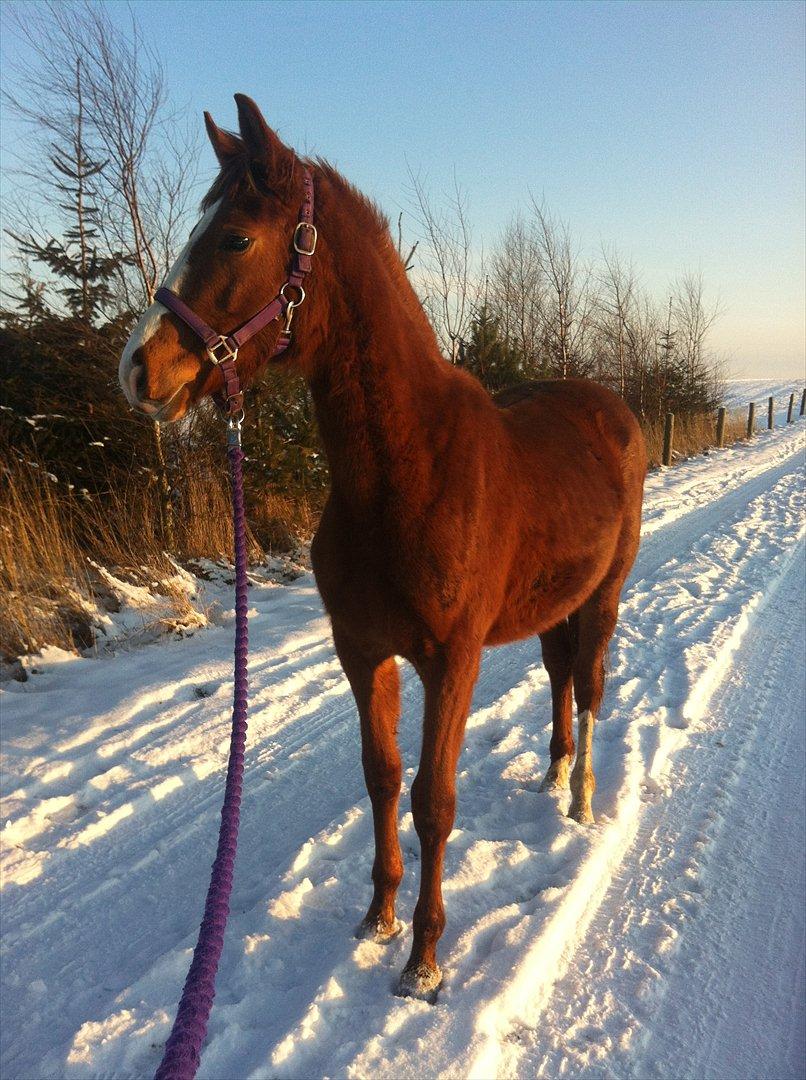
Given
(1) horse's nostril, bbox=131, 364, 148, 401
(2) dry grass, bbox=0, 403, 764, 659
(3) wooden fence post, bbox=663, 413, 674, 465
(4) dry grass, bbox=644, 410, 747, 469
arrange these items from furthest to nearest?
(4) dry grass, bbox=644, 410, 747, 469 < (3) wooden fence post, bbox=663, 413, 674, 465 < (2) dry grass, bbox=0, 403, 764, 659 < (1) horse's nostril, bbox=131, 364, 148, 401

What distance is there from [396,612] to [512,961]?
3.91 ft

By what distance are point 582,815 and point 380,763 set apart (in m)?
1.11

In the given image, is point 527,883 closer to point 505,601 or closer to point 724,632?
point 505,601

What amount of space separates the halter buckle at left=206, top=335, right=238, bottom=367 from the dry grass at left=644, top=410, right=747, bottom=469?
15848 mm

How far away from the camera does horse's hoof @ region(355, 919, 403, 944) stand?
2422mm

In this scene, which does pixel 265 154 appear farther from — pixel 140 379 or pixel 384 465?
pixel 384 465

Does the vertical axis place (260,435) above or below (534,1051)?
above

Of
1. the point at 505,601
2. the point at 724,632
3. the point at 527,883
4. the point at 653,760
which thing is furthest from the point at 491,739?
the point at 724,632

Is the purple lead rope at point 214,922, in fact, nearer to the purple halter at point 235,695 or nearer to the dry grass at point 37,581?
the purple halter at point 235,695

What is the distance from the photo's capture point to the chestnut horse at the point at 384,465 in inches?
75.1

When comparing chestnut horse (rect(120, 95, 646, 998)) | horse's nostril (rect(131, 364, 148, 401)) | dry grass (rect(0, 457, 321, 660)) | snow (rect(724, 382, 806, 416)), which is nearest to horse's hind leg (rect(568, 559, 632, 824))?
chestnut horse (rect(120, 95, 646, 998))

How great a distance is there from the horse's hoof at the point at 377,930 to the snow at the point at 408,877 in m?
0.03

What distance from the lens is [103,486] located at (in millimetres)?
7047

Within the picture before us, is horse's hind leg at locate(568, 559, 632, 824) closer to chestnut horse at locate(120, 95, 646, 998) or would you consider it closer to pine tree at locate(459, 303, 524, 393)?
chestnut horse at locate(120, 95, 646, 998)
